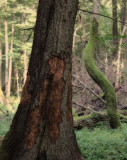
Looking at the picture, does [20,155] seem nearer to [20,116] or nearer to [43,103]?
[20,116]

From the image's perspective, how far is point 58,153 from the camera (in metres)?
4.60

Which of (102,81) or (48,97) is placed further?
(102,81)

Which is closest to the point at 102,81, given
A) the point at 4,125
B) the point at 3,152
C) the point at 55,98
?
the point at 55,98

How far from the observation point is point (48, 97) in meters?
4.57

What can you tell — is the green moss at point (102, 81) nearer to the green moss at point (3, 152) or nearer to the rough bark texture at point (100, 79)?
the rough bark texture at point (100, 79)

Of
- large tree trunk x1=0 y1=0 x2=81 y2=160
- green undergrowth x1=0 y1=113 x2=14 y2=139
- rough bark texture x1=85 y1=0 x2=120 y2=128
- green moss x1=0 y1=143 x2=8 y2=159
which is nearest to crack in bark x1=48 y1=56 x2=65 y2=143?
large tree trunk x1=0 y1=0 x2=81 y2=160

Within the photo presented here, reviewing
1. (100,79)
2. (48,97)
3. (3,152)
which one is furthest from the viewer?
(100,79)

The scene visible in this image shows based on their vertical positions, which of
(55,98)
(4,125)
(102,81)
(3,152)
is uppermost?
(102,81)

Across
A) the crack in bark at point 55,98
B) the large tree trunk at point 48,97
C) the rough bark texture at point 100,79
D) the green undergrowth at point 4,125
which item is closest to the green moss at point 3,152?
the large tree trunk at point 48,97

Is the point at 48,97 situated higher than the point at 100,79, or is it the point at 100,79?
the point at 100,79

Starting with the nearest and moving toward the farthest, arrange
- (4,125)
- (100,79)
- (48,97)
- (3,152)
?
(48,97) → (3,152) → (100,79) → (4,125)

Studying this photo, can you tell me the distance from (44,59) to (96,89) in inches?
389

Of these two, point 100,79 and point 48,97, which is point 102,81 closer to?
point 100,79

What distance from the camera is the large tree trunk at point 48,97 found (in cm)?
453
